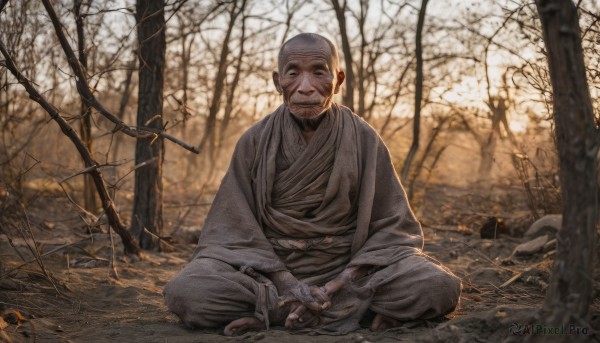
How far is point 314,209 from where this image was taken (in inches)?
145

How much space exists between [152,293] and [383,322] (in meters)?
1.85

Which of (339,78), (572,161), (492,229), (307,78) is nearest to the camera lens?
(572,161)

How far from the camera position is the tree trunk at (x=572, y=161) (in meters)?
Result: 2.45

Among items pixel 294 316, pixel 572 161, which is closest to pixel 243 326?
pixel 294 316

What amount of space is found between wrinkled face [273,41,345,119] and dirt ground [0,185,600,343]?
47.6 inches

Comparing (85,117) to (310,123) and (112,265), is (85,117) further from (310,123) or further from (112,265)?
(310,123)

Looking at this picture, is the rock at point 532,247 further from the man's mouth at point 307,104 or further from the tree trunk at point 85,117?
the tree trunk at point 85,117

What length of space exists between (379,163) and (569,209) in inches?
57.5

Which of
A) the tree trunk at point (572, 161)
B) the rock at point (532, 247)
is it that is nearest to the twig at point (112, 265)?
the tree trunk at point (572, 161)

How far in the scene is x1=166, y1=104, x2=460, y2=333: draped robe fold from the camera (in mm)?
3604

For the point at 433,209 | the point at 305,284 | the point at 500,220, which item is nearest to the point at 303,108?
the point at 305,284

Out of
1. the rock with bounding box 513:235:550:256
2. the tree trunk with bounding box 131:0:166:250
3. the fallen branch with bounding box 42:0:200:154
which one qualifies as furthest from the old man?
the rock with bounding box 513:235:550:256

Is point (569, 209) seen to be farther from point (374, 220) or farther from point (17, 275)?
point (17, 275)

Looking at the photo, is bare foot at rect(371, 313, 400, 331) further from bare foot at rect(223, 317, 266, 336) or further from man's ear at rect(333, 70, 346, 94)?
man's ear at rect(333, 70, 346, 94)
